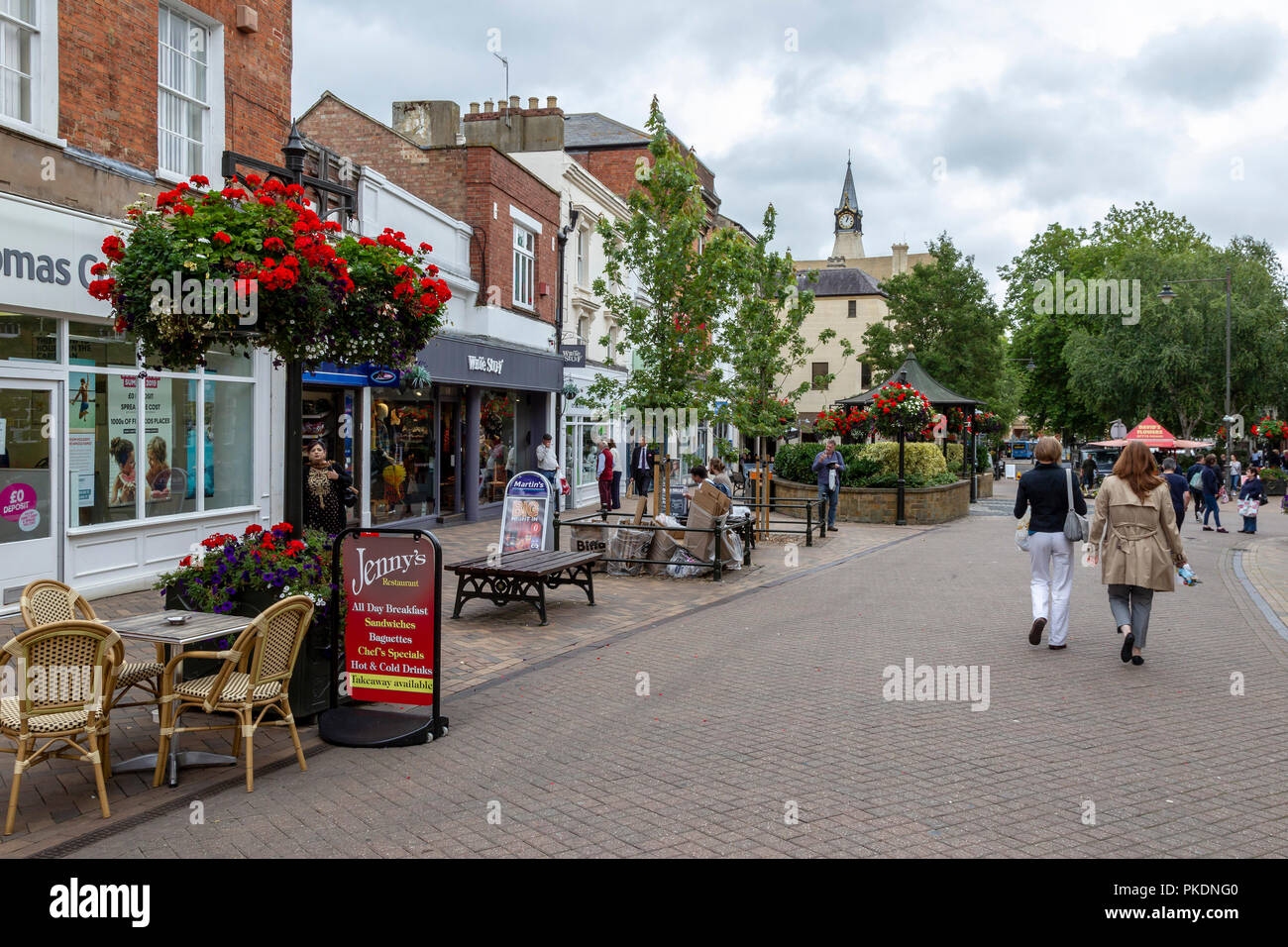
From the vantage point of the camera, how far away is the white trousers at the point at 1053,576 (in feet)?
27.5

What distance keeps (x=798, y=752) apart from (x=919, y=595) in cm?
656

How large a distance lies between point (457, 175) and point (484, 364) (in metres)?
4.01

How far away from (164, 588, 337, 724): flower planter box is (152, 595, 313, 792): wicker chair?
1.81ft

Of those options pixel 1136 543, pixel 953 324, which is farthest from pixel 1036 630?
pixel 953 324

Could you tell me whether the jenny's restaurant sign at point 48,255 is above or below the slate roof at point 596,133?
below

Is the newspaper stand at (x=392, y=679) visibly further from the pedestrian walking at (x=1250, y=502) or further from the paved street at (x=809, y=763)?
the pedestrian walking at (x=1250, y=502)

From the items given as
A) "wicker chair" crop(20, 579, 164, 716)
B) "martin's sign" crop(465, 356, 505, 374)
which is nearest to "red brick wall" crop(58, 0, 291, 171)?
"wicker chair" crop(20, 579, 164, 716)

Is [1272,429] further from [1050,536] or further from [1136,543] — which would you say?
[1136,543]

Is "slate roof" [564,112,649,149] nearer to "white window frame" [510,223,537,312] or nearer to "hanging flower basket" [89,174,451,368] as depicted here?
→ "white window frame" [510,223,537,312]

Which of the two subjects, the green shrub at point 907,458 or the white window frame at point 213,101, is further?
the green shrub at point 907,458

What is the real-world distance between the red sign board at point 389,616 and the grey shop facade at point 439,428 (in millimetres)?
9498

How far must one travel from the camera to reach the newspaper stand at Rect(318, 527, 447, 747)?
5.79 m

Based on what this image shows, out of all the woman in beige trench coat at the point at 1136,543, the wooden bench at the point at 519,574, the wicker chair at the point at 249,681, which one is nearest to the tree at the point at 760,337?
the wooden bench at the point at 519,574
